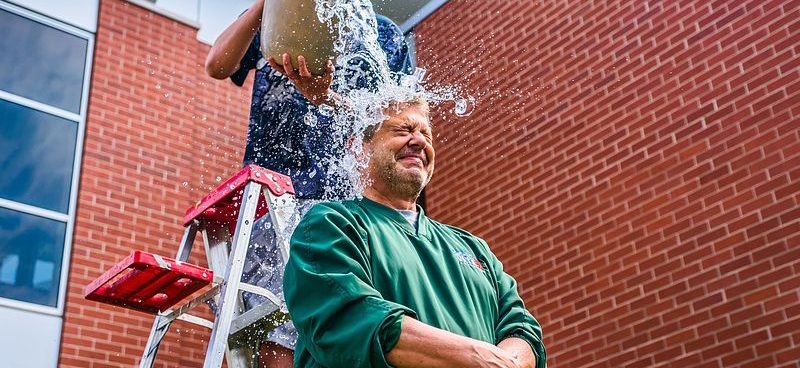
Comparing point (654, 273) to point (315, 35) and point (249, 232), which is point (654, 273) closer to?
point (249, 232)

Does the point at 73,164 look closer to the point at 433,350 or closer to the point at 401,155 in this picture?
the point at 401,155

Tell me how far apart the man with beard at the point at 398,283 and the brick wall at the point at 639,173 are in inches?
136

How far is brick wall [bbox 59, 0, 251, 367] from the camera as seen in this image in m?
7.32

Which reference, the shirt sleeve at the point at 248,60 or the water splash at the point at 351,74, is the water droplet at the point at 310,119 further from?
the shirt sleeve at the point at 248,60

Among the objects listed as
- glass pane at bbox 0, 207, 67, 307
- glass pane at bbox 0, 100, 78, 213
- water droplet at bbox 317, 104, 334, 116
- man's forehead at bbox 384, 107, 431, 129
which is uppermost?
glass pane at bbox 0, 100, 78, 213

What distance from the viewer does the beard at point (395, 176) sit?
280 cm

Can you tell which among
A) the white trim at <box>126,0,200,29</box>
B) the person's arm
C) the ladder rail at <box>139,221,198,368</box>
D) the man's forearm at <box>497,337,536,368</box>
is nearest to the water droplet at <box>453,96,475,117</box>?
the white trim at <box>126,0,200,29</box>

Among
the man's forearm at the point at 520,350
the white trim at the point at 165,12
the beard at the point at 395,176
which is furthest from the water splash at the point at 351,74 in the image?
the white trim at the point at 165,12

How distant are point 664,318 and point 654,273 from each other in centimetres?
28

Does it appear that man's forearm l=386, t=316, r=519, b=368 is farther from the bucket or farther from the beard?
the bucket

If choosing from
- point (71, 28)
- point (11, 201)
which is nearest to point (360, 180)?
point (11, 201)

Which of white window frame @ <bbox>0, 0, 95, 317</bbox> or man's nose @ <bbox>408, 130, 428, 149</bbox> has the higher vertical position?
white window frame @ <bbox>0, 0, 95, 317</bbox>

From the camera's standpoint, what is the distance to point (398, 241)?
8.61ft

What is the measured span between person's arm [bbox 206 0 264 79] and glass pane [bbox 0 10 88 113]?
4174 millimetres
